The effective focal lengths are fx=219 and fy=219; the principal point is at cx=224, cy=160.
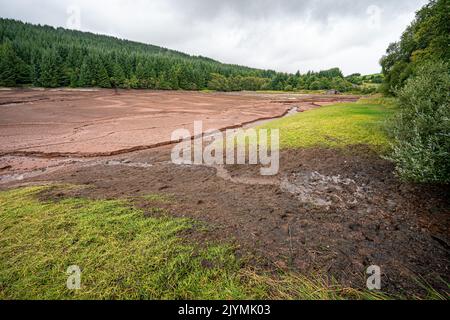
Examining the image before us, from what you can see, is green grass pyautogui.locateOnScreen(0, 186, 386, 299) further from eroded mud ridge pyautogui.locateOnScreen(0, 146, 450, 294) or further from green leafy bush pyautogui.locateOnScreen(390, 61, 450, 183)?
green leafy bush pyautogui.locateOnScreen(390, 61, 450, 183)

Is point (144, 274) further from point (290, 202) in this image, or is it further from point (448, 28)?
point (448, 28)

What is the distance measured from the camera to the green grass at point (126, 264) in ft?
12.0

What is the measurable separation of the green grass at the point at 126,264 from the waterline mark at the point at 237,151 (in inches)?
243

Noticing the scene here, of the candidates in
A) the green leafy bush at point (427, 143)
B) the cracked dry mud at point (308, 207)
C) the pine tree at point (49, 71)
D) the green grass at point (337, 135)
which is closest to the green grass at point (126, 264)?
the cracked dry mud at point (308, 207)

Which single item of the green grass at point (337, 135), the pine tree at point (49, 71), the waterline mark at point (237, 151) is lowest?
the waterline mark at point (237, 151)

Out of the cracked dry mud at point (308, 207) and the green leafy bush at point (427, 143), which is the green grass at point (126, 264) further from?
the green leafy bush at point (427, 143)

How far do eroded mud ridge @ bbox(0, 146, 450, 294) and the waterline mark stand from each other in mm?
658

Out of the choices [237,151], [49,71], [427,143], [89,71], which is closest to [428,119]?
[427,143]

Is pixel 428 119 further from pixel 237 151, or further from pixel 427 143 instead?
pixel 237 151

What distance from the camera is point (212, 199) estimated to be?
24.7 ft

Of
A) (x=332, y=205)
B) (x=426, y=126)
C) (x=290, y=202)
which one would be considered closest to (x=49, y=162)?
(x=290, y=202)

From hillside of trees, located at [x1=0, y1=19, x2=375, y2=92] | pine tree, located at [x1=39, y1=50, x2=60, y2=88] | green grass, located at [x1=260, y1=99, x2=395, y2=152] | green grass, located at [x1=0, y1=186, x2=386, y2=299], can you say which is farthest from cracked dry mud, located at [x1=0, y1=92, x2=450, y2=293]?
hillside of trees, located at [x1=0, y1=19, x2=375, y2=92]

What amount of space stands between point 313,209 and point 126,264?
17.7 ft

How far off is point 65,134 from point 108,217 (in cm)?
1790
